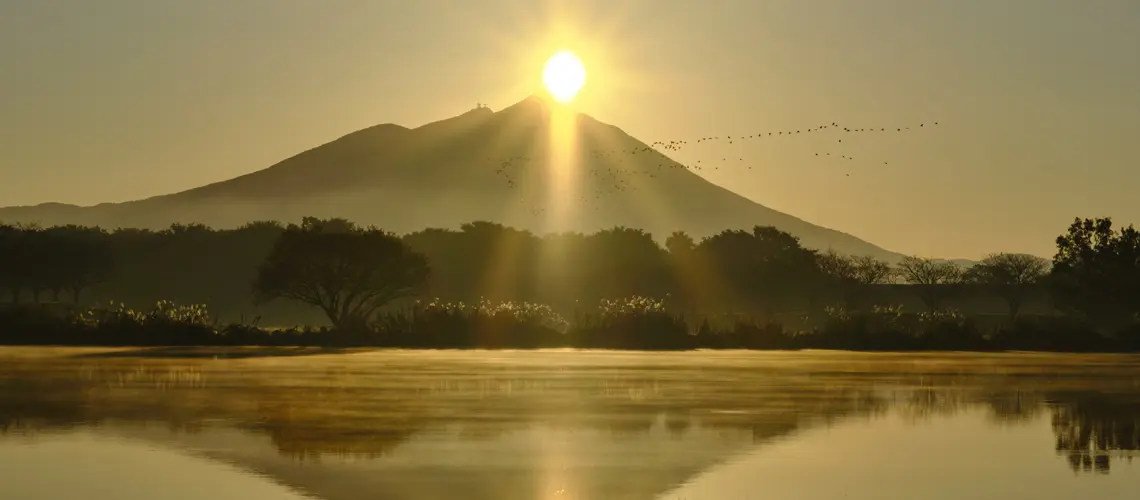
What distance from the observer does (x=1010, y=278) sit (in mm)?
167250

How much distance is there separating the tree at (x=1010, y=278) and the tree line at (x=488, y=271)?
0.31 metres

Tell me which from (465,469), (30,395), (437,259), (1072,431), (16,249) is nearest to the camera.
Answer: (465,469)

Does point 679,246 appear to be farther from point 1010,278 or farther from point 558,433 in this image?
point 558,433

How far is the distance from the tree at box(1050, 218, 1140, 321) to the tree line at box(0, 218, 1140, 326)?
9 cm

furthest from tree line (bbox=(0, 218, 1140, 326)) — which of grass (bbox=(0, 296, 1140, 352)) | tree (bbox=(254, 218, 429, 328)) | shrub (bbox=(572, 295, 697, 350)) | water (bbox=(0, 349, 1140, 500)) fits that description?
water (bbox=(0, 349, 1140, 500))

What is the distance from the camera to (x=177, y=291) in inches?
6284

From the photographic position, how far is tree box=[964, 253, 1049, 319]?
150 meters

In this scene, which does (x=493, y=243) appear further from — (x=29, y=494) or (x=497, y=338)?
(x=29, y=494)

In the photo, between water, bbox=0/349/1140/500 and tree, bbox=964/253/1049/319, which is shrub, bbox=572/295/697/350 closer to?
water, bbox=0/349/1140/500

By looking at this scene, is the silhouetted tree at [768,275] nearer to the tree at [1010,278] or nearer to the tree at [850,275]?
the tree at [850,275]

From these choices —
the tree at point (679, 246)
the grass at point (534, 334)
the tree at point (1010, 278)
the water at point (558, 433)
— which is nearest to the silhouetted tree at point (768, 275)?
the tree at point (679, 246)

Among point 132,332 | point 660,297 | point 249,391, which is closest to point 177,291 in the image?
point 660,297

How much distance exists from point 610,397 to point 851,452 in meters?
11.4

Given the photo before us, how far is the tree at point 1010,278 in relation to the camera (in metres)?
150
